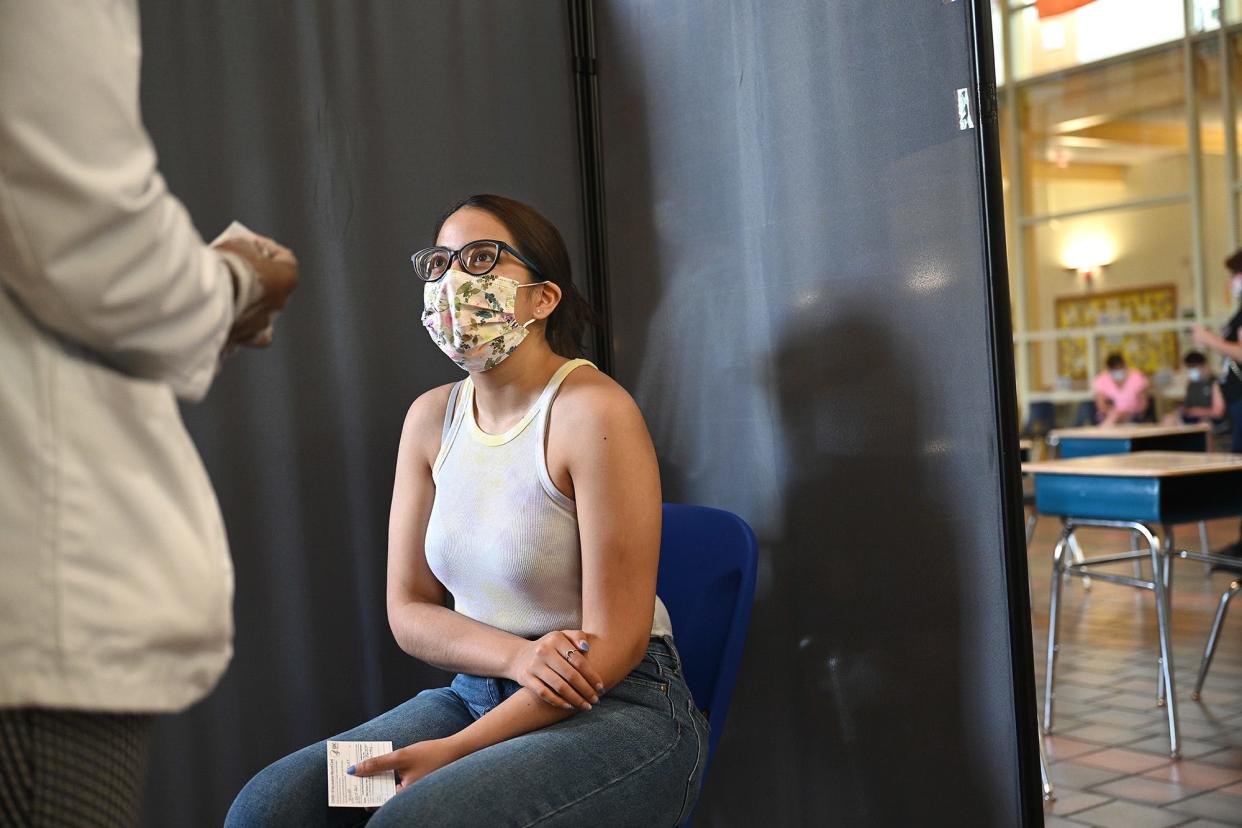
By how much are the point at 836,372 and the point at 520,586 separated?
0.72 m

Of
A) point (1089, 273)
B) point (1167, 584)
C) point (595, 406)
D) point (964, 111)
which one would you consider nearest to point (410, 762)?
point (595, 406)

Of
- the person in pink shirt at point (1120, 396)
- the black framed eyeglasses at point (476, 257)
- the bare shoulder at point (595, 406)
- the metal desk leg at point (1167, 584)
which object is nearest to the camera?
the bare shoulder at point (595, 406)

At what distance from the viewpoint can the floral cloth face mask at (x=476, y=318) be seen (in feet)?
5.90

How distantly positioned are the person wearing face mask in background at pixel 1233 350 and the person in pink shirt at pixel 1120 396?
292cm

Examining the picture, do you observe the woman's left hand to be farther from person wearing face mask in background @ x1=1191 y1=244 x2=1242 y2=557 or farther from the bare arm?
the bare arm

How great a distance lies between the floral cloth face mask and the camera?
1799 mm

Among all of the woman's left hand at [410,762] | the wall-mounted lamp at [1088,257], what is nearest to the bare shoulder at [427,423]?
the woman's left hand at [410,762]

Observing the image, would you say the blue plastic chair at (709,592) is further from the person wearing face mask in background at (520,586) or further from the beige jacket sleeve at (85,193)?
the beige jacket sleeve at (85,193)

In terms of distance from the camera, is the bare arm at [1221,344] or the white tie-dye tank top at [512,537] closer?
the white tie-dye tank top at [512,537]

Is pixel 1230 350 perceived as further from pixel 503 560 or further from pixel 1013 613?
pixel 503 560

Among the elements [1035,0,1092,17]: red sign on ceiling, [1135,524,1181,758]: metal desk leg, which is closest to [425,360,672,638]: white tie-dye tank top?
[1135,524,1181,758]: metal desk leg

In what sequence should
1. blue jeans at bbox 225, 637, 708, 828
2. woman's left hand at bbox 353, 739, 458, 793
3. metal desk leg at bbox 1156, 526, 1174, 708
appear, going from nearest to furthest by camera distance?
blue jeans at bbox 225, 637, 708, 828 → woman's left hand at bbox 353, 739, 458, 793 → metal desk leg at bbox 1156, 526, 1174, 708

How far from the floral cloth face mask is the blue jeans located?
501 mm

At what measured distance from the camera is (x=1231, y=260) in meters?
6.36
